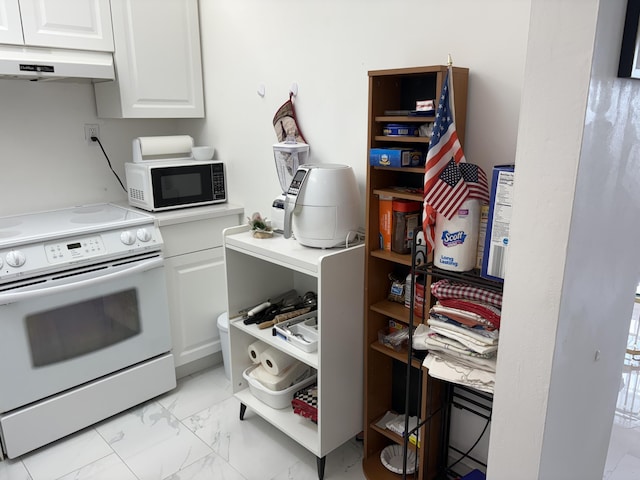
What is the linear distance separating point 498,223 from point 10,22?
2102mm

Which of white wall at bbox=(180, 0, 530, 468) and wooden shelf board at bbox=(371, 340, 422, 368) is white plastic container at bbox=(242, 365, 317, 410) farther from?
white wall at bbox=(180, 0, 530, 468)

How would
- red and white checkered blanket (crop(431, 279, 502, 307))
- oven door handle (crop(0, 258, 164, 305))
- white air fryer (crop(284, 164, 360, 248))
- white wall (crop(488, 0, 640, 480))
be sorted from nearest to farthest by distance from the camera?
white wall (crop(488, 0, 640, 480))
red and white checkered blanket (crop(431, 279, 502, 307))
white air fryer (crop(284, 164, 360, 248))
oven door handle (crop(0, 258, 164, 305))

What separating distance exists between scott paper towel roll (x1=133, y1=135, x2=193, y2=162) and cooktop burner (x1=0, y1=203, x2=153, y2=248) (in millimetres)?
308

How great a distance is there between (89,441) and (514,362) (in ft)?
6.39

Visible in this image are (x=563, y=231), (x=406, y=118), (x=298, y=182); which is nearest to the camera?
(x=563, y=231)

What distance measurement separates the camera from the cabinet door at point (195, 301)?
8.24 feet

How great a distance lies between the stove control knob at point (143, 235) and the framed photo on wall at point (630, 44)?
1961 millimetres

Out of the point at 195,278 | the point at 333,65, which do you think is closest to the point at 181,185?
the point at 195,278

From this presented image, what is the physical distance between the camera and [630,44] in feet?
3.18

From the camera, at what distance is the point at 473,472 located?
5.86 ft

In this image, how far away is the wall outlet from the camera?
260cm

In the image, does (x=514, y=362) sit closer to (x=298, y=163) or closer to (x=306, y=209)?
(x=306, y=209)

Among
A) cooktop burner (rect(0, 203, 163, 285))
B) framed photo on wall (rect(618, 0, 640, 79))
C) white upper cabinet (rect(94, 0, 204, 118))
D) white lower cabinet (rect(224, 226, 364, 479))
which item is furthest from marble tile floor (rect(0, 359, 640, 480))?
framed photo on wall (rect(618, 0, 640, 79))

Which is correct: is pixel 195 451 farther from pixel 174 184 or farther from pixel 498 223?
pixel 498 223
